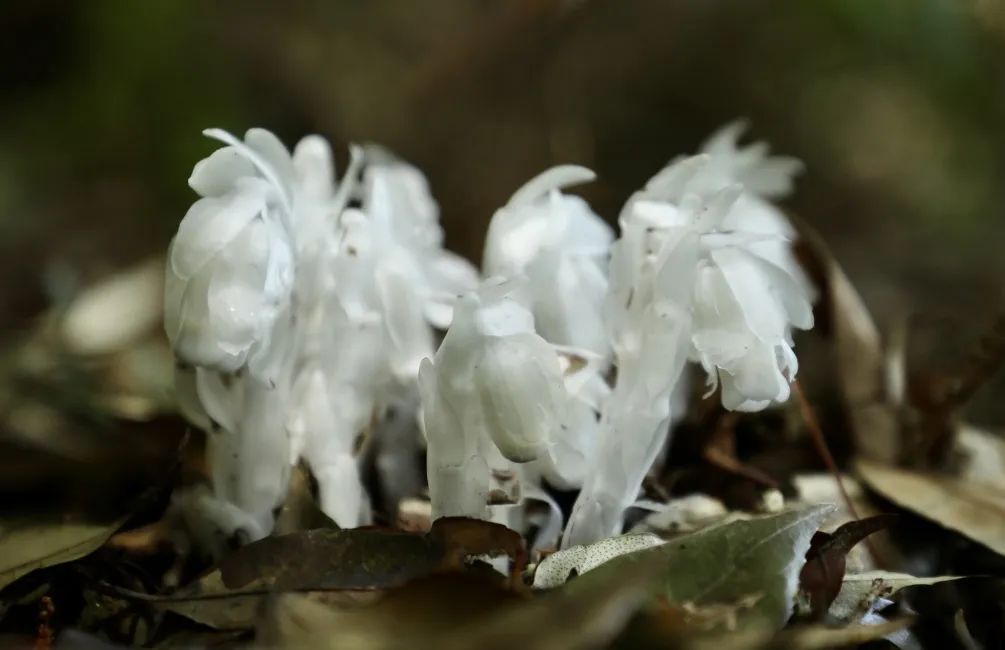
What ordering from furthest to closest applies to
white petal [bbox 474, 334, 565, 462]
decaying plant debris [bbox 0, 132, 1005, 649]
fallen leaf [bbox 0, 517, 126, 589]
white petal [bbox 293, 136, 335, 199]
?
white petal [bbox 293, 136, 335, 199], fallen leaf [bbox 0, 517, 126, 589], white petal [bbox 474, 334, 565, 462], decaying plant debris [bbox 0, 132, 1005, 649]

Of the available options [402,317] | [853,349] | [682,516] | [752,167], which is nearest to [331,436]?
[402,317]

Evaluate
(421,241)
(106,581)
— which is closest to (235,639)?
(106,581)

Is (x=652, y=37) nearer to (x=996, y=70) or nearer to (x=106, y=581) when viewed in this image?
(x=996, y=70)

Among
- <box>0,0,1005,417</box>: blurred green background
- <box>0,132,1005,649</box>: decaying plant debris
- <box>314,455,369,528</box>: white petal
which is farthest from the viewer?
<box>0,0,1005,417</box>: blurred green background

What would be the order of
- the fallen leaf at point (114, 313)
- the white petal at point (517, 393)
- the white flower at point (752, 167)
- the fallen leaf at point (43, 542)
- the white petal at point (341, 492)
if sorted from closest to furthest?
the white petal at point (517, 393) < the fallen leaf at point (43, 542) < the white petal at point (341, 492) < the white flower at point (752, 167) < the fallen leaf at point (114, 313)

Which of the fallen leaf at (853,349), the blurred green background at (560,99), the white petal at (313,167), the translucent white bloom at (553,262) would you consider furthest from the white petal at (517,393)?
the blurred green background at (560,99)

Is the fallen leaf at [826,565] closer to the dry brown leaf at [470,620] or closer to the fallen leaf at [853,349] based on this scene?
the dry brown leaf at [470,620]

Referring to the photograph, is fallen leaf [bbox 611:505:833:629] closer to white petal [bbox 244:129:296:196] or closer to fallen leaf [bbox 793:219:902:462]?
white petal [bbox 244:129:296:196]

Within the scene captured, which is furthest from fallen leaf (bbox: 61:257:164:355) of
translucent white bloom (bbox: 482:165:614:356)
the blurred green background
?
translucent white bloom (bbox: 482:165:614:356)

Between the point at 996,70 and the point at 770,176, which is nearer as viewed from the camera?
the point at 770,176
